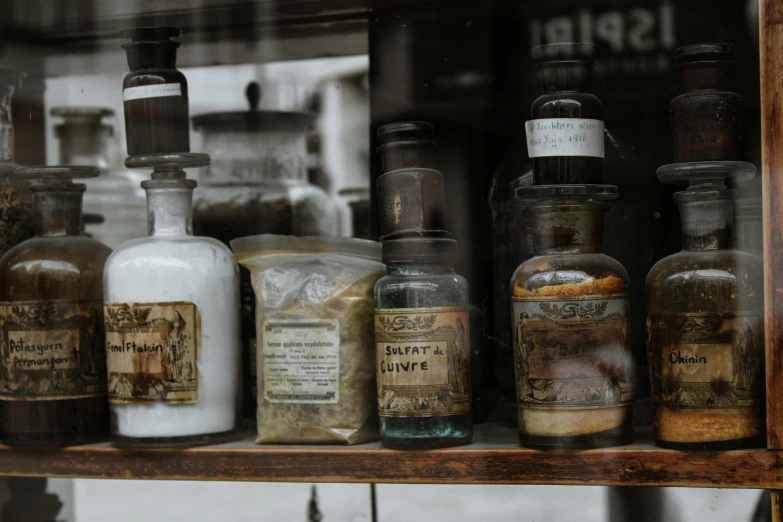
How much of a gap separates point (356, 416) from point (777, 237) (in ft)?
1.24

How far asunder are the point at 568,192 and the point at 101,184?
57cm

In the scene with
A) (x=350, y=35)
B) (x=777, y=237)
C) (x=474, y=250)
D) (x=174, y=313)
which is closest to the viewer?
(x=777, y=237)

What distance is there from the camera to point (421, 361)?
77 centimetres

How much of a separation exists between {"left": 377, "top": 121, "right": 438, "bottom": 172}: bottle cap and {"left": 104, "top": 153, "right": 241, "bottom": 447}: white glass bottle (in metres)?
0.18

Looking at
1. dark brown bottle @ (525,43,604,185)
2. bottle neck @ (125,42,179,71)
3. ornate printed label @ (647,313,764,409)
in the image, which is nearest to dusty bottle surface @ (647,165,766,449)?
ornate printed label @ (647,313,764,409)

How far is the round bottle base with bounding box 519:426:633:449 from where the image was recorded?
75 centimetres

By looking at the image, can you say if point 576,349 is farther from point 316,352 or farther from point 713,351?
point 316,352

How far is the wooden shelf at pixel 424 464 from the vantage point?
73 centimetres

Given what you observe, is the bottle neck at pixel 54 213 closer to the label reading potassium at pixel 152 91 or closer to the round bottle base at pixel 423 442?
the label reading potassium at pixel 152 91

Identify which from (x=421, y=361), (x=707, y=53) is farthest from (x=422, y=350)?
(x=707, y=53)

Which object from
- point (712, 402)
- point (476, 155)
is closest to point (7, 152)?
point (476, 155)

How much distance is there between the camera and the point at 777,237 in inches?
27.5

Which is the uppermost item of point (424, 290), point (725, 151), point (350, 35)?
point (350, 35)

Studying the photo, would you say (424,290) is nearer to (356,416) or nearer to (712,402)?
(356,416)
